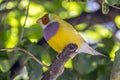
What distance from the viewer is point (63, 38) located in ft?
6.17

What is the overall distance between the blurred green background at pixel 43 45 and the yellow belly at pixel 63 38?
13 cm

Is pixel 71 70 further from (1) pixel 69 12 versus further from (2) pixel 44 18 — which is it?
(1) pixel 69 12

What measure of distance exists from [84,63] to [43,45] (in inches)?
9.6

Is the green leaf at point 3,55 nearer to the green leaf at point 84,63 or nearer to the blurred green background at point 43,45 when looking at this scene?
the blurred green background at point 43,45

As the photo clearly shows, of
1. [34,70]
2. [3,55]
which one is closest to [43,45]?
[3,55]

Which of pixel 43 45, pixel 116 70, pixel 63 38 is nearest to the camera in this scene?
pixel 116 70

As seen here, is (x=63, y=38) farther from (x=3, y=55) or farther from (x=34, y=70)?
(x=3, y=55)

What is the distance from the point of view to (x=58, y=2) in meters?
2.78

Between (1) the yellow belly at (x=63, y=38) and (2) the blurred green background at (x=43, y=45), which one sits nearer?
(1) the yellow belly at (x=63, y=38)

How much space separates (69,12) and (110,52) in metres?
0.59

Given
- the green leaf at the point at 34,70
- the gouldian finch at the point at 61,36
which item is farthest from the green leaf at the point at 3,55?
the gouldian finch at the point at 61,36

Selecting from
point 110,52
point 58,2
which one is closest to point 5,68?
point 110,52

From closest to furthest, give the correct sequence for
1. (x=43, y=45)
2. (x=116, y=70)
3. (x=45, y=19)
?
(x=116, y=70)
(x=45, y=19)
(x=43, y=45)

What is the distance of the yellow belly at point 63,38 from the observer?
6.10ft
